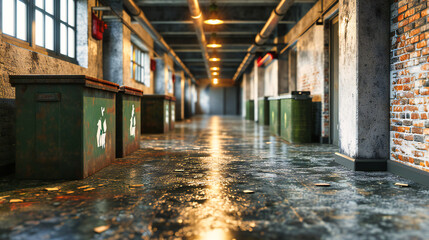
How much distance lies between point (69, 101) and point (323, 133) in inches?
220

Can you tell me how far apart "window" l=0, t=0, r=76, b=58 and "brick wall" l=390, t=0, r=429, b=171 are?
15.8ft

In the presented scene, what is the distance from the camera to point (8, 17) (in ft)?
14.8

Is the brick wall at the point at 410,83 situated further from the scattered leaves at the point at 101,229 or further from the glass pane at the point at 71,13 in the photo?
the glass pane at the point at 71,13

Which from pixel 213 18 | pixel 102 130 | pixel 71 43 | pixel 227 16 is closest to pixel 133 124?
pixel 102 130

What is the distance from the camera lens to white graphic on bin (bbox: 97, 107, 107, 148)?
4113mm

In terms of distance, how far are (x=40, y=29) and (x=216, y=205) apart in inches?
177

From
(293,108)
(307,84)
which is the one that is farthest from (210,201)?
(307,84)

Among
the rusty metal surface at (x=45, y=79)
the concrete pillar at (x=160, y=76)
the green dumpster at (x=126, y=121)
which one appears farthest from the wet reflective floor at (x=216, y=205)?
the concrete pillar at (x=160, y=76)

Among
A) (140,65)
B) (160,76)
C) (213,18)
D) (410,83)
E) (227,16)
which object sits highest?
(227,16)

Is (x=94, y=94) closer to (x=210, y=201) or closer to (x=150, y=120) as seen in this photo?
(x=210, y=201)

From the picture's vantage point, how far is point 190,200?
9.29ft

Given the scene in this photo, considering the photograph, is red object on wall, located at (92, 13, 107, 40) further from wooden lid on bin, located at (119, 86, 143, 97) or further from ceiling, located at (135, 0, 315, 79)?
wooden lid on bin, located at (119, 86, 143, 97)

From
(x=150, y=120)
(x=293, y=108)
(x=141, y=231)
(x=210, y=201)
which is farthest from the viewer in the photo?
(x=150, y=120)

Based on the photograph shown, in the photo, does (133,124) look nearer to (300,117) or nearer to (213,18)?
(300,117)
